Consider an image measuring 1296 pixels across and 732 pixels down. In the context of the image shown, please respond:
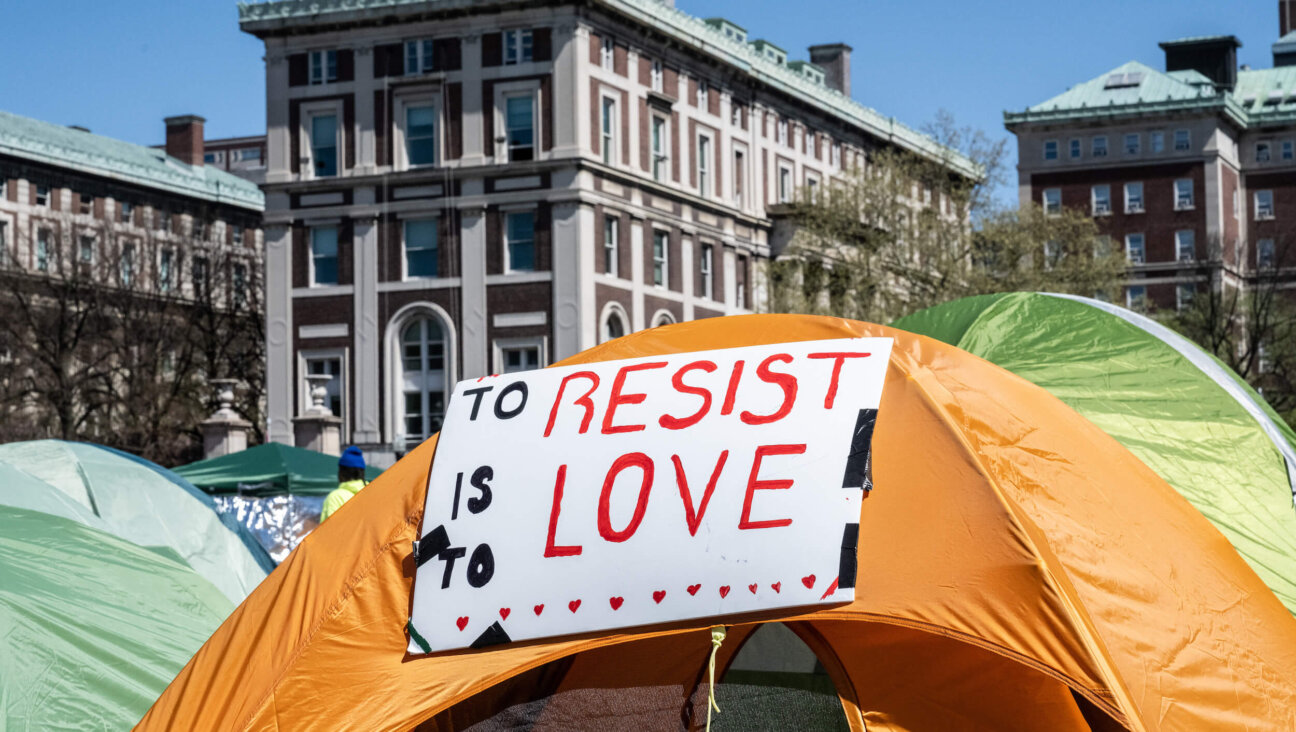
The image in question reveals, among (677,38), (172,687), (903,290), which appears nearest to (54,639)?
(172,687)

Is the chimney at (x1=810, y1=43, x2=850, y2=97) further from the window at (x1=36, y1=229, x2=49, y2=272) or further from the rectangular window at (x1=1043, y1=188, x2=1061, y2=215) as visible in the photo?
the window at (x1=36, y1=229, x2=49, y2=272)

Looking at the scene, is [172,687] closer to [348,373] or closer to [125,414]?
[348,373]

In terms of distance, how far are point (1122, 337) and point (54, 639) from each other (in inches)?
259

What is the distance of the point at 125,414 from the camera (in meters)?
50.5

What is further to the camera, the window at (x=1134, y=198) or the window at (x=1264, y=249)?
the window at (x=1134, y=198)

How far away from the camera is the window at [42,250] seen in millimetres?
56250

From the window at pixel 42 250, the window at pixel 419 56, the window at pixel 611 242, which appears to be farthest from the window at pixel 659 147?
the window at pixel 42 250

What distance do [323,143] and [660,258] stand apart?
1067 centimetres

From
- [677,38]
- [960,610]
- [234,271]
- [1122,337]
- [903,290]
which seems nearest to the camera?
[960,610]

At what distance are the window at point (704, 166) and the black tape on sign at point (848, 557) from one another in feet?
155

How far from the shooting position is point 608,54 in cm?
4816

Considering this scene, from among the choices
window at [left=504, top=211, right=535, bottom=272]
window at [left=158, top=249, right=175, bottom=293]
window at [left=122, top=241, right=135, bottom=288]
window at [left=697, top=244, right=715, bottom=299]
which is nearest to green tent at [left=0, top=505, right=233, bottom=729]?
window at [left=504, top=211, right=535, bottom=272]

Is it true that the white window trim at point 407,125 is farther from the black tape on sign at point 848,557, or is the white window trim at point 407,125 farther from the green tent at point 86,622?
the black tape on sign at point 848,557

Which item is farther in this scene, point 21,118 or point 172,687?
point 21,118
